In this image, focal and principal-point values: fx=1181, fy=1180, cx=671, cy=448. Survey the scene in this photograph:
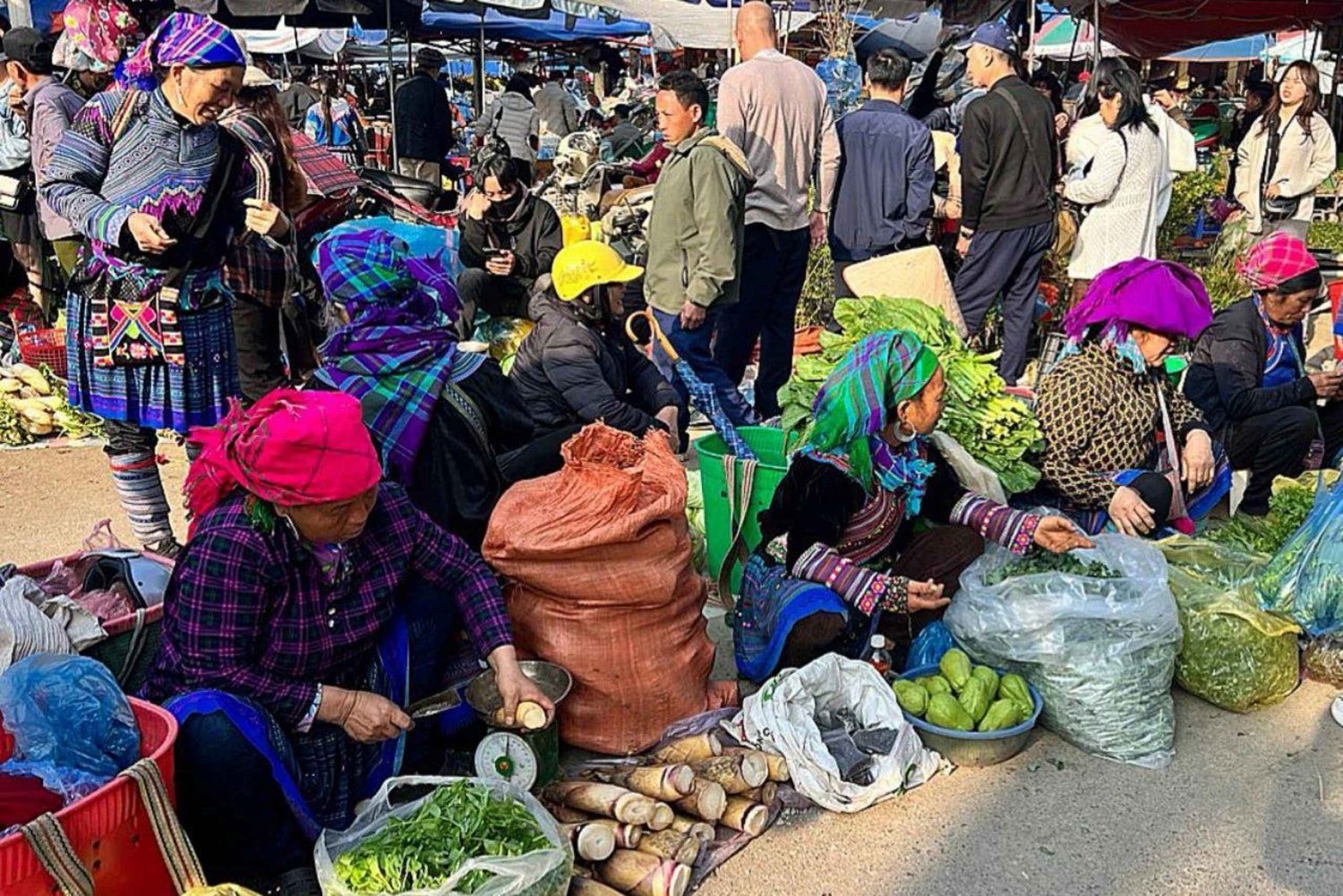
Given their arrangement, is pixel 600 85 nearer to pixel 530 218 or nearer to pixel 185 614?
pixel 530 218

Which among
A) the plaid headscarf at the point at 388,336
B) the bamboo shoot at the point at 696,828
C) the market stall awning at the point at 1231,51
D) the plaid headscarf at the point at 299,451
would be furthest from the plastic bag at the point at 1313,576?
the market stall awning at the point at 1231,51

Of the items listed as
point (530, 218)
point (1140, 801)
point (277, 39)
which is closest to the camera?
point (1140, 801)

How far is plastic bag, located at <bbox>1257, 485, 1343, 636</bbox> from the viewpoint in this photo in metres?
3.45

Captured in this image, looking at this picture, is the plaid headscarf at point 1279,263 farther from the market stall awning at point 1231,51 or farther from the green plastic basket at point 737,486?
the market stall awning at point 1231,51

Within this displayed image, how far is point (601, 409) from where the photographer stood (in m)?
4.16

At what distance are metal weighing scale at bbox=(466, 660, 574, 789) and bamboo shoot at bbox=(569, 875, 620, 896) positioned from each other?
A: 230 mm

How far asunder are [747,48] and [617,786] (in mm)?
3817

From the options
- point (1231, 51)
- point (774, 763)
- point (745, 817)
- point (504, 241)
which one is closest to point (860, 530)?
point (774, 763)

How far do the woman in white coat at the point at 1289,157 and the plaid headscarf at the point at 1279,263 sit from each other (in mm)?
3880

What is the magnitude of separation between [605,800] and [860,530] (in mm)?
1096

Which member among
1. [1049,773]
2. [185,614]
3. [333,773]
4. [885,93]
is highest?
[885,93]

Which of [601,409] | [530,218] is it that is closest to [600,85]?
[530,218]

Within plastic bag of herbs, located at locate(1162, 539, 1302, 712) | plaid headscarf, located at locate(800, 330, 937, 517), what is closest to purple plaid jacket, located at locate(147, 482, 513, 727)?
plaid headscarf, located at locate(800, 330, 937, 517)

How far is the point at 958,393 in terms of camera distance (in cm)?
388
